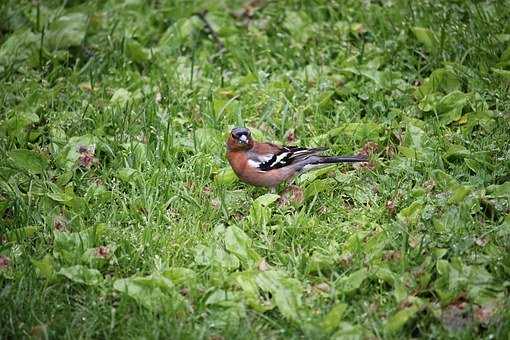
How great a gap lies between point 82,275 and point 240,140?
1650 mm

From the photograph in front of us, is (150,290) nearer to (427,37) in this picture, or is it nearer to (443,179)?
(443,179)

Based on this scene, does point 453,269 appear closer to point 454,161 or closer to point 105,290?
point 454,161

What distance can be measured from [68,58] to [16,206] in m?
2.59

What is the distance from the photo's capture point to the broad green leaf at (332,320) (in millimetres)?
4492

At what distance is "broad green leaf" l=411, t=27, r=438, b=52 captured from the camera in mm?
7527

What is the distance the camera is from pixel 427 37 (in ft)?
24.7

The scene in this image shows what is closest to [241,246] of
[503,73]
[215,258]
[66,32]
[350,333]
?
[215,258]

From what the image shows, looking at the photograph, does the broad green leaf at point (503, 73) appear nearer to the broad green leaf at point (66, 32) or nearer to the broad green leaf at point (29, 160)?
the broad green leaf at point (29, 160)

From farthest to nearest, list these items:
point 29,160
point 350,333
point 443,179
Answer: point 29,160
point 443,179
point 350,333

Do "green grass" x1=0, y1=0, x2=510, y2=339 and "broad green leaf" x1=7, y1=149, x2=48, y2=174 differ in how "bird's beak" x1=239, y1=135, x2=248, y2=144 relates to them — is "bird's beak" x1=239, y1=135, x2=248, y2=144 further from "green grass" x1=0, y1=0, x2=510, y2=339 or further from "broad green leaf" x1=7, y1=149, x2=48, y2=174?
"broad green leaf" x1=7, y1=149, x2=48, y2=174

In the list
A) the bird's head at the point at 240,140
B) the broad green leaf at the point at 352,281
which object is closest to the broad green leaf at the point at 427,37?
the bird's head at the point at 240,140

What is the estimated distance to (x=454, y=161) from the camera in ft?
20.6

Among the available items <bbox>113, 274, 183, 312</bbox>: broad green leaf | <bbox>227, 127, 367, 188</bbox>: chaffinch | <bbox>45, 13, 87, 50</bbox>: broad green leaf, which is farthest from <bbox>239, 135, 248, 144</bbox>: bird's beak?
<bbox>45, 13, 87, 50</bbox>: broad green leaf

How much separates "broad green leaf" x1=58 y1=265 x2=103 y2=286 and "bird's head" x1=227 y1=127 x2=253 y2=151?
1557mm
